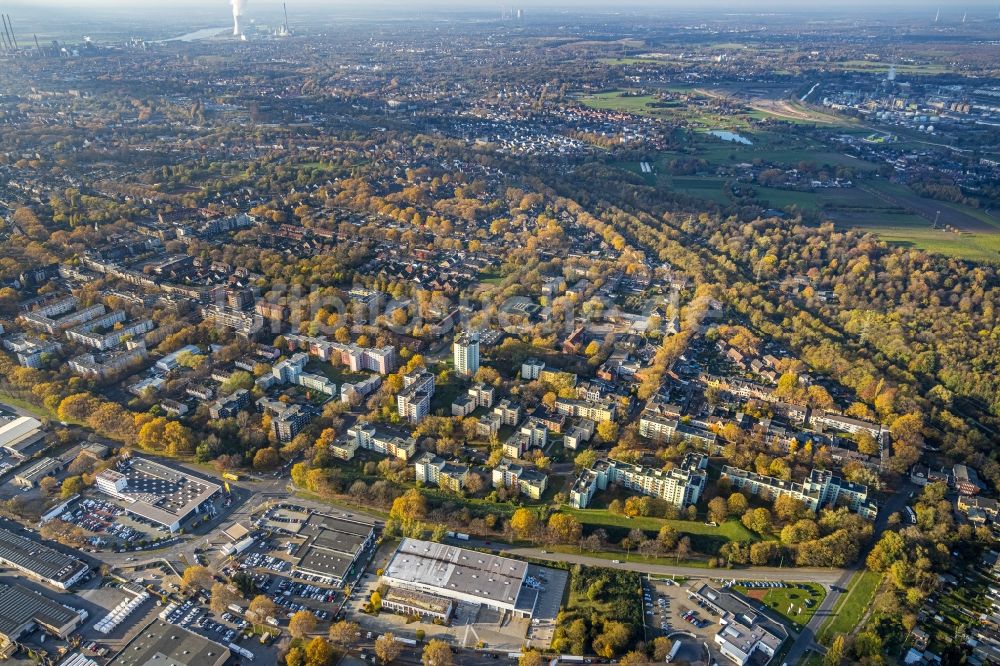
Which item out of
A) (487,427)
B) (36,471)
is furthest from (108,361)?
(487,427)

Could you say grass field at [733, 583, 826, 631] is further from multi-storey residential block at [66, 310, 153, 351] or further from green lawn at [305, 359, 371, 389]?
multi-storey residential block at [66, 310, 153, 351]

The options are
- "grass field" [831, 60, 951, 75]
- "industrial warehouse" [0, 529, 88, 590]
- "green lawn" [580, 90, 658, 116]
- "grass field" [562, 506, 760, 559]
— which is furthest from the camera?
"grass field" [831, 60, 951, 75]

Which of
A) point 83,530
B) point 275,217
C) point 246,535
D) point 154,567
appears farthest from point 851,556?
point 275,217

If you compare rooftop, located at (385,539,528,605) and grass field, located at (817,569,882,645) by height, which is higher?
rooftop, located at (385,539,528,605)

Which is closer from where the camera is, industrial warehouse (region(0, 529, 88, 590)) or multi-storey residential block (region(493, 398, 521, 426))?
industrial warehouse (region(0, 529, 88, 590))

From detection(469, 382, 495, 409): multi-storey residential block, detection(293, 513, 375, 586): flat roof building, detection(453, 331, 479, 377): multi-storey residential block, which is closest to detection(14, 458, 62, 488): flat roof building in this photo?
detection(293, 513, 375, 586): flat roof building

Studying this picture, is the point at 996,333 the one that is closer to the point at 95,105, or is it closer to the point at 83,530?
the point at 83,530

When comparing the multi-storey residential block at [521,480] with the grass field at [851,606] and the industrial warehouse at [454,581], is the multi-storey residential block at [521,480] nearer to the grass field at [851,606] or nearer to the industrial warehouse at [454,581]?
the industrial warehouse at [454,581]
